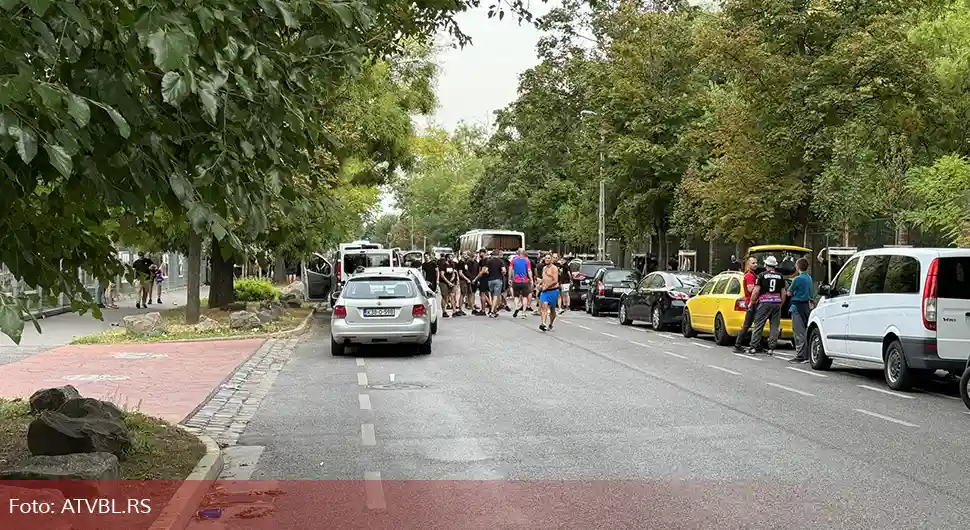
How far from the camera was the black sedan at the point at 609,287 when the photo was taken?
31.1 metres

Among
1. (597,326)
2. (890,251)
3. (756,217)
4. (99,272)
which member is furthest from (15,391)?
(756,217)

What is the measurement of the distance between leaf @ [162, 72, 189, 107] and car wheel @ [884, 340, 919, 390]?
1148 cm

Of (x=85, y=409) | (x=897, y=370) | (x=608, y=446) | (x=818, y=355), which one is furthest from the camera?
(x=818, y=355)

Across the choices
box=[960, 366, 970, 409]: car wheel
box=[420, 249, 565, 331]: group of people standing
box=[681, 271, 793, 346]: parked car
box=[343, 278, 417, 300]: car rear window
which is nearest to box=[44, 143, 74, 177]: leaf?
box=[960, 366, 970, 409]: car wheel

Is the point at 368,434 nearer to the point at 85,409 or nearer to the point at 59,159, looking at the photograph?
the point at 85,409

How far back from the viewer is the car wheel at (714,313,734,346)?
2052 centimetres

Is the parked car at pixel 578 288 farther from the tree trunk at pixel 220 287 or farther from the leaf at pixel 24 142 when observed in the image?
Result: the leaf at pixel 24 142

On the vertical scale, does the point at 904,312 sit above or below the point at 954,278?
below

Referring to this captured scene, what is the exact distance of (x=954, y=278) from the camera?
12734mm

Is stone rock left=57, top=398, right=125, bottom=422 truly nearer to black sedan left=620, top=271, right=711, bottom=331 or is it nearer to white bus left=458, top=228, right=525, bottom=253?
black sedan left=620, top=271, right=711, bottom=331

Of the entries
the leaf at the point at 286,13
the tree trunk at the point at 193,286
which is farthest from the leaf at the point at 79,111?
the tree trunk at the point at 193,286

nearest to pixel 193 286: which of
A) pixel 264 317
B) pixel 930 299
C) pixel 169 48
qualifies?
pixel 264 317

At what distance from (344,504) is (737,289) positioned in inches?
579

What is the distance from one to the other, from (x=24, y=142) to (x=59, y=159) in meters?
0.13
